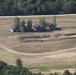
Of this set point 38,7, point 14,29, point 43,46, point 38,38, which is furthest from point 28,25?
point 38,7

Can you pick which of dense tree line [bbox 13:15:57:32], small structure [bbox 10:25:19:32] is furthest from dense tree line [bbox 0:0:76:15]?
small structure [bbox 10:25:19:32]

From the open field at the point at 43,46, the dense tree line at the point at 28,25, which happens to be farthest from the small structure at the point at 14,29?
the open field at the point at 43,46

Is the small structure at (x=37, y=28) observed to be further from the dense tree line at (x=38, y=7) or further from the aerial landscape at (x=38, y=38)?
the dense tree line at (x=38, y=7)

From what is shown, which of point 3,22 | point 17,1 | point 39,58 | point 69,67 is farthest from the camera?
point 17,1

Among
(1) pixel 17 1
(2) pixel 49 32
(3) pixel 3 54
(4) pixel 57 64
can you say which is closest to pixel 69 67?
(4) pixel 57 64

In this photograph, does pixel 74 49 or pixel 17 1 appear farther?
pixel 17 1

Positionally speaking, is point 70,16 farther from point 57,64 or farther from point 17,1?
point 57,64

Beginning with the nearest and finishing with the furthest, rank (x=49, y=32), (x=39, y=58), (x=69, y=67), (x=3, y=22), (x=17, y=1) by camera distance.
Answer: (x=69, y=67) → (x=39, y=58) → (x=49, y=32) → (x=3, y=22) → (x=17, y=1)

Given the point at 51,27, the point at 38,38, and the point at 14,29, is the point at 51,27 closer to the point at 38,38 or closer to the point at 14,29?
the point at 38,38
